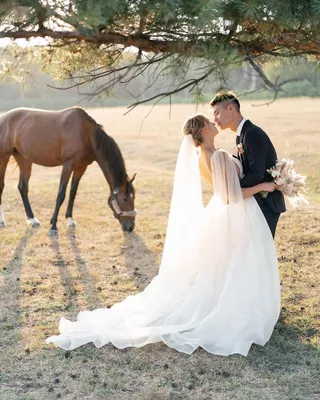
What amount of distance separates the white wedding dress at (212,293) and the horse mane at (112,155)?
4299 millimetres

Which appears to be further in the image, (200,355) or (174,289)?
(174,289)

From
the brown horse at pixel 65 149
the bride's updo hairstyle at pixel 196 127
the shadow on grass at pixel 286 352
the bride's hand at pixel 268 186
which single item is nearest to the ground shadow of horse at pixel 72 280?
the brown horse at pixel 65 149

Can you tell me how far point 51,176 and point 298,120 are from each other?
14.1 m

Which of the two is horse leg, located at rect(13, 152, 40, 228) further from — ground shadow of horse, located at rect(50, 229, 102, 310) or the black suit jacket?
the black suit jacket

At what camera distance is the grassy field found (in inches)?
174

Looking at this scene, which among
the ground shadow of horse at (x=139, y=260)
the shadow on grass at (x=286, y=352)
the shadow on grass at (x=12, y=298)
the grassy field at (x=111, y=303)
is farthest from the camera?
the ground shadow of horse at (x=139, y=260)

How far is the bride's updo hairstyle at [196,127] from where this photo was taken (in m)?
5.33

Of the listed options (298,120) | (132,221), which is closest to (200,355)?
(132,221)

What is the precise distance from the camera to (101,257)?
8820 millimetres

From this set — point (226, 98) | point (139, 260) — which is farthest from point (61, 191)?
point (226, 98)

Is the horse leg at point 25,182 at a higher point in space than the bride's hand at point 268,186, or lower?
lower

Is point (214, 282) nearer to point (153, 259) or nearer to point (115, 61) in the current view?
point (115, 61)

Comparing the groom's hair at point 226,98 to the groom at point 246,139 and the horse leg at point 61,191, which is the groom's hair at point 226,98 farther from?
the horse leg at point 61,191

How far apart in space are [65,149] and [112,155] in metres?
0.92
